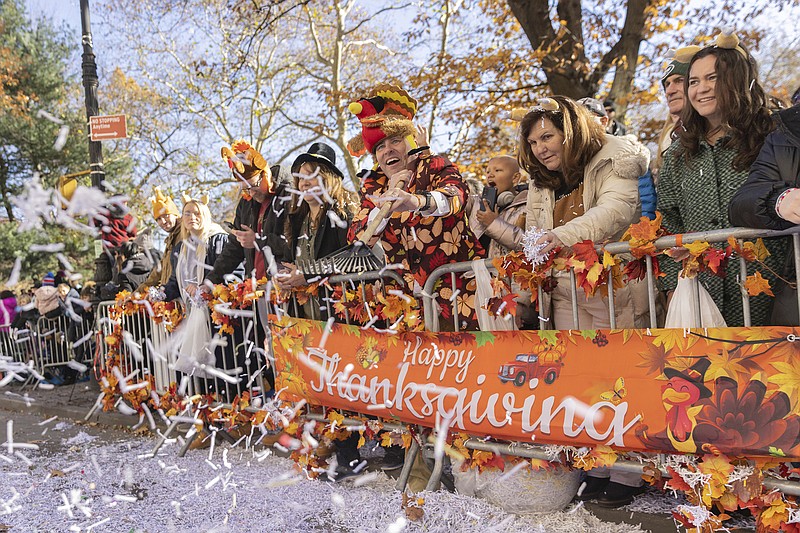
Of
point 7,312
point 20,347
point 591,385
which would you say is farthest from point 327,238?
point 7,312

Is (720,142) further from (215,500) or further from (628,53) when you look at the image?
(628,53)

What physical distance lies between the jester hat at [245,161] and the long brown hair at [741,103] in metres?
3.42

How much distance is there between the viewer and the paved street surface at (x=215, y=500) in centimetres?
342

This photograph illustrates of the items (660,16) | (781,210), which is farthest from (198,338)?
(660,16)

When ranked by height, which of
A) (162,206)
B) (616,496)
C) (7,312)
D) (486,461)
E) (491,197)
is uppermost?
(162,206)

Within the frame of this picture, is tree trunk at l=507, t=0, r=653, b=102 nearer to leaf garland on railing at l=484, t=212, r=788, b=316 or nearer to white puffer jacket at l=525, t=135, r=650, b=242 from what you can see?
white puffer jacket at l=525, t=135, r=650, b=242

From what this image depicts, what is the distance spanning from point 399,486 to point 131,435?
11.7ft

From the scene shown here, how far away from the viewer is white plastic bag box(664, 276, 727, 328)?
2.82m

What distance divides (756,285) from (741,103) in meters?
0.89

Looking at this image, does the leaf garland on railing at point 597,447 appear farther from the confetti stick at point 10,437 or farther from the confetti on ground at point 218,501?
the confetti stick at point 10,437

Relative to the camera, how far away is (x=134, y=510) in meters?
3.99

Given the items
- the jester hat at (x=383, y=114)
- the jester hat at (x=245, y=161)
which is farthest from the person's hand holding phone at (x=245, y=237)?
the jester hat at (x=383, y=114)

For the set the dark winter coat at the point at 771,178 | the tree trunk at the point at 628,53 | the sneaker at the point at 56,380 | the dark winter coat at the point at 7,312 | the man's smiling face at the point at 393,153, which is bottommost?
the sneaker at the point at 56,380

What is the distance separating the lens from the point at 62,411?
789 centimetres
